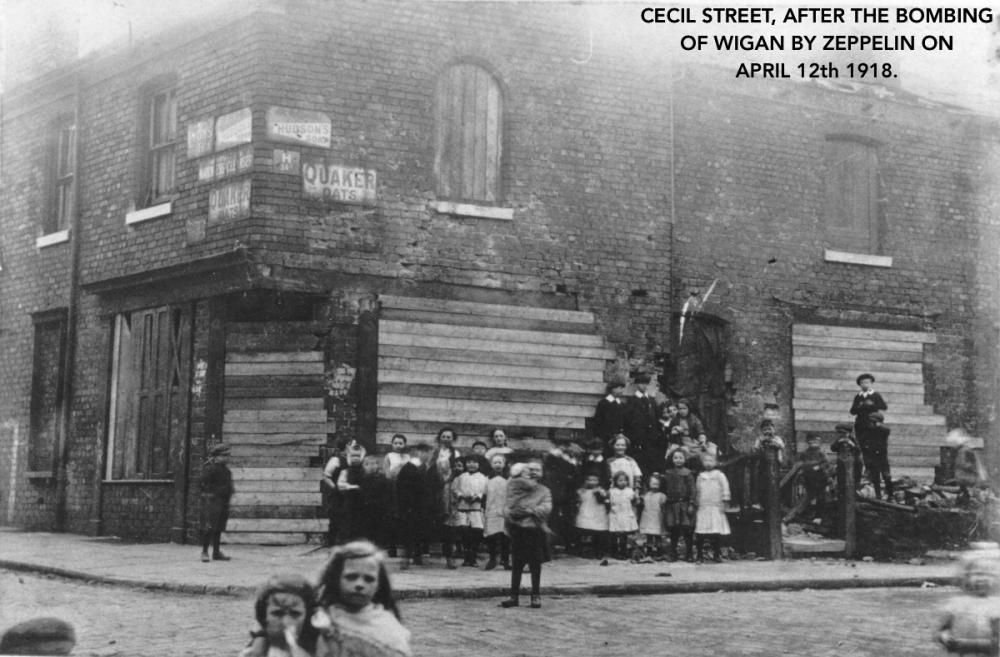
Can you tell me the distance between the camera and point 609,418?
1522cm

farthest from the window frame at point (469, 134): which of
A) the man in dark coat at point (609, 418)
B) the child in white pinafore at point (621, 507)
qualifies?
the child in white pinafore at point (621, 507)

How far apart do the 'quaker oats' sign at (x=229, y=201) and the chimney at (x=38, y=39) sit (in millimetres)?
4398

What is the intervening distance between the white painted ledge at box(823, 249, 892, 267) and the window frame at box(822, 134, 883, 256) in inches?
5.9

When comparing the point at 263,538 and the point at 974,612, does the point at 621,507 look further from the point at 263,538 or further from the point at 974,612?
the point at 974,612

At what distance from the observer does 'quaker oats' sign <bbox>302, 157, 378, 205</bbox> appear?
14539 millimetres

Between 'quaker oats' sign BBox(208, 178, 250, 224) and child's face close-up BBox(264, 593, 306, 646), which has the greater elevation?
'quaker oats' sign BBox(208, 178, 250, 224)

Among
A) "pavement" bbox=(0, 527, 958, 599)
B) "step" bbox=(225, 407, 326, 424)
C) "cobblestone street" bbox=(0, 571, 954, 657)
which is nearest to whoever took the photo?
"cobblestone street" bbox=(0, 571, 954, 657)

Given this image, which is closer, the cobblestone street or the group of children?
the cobblestone street

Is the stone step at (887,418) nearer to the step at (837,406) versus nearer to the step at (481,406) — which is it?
the step at (837,406)

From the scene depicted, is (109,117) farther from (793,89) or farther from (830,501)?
(830,501)

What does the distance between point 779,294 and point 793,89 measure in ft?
9.83

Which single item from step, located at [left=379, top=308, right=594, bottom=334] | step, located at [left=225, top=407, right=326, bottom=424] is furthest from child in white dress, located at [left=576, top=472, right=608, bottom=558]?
step, located at [left=225, top=407, right=326, bottom=424]

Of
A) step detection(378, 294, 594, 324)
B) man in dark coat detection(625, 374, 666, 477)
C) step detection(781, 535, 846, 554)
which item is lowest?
step detection(781, 535, 846, 554)

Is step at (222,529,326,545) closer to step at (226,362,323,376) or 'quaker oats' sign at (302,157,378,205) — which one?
step at (226,362,323,376)
